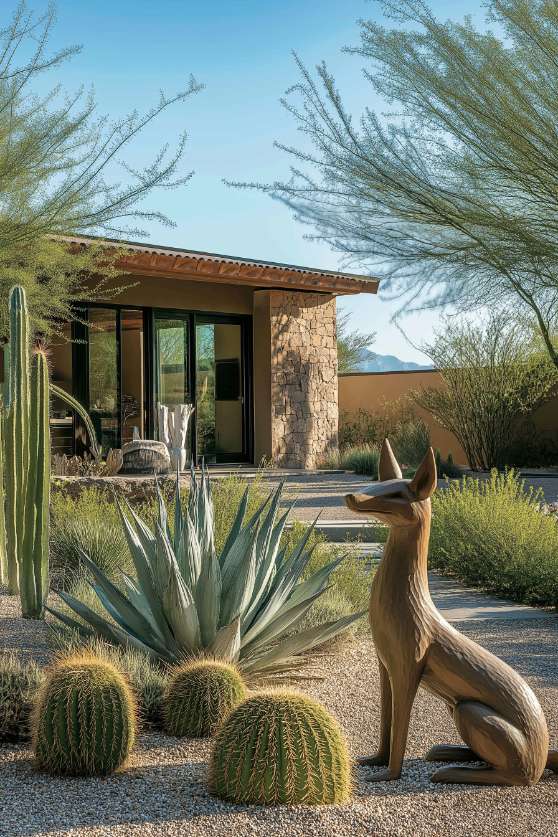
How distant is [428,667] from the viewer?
3.44 m

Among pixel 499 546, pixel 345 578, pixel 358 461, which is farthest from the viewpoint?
pixel 358 461

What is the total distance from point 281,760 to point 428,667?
59 centimetres

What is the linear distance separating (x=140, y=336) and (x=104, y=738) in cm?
1376

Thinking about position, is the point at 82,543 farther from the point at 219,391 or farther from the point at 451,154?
the point at 219,391

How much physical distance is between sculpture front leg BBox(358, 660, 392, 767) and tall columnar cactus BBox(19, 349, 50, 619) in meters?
3.06

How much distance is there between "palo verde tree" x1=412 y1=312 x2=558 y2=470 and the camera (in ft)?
61.1

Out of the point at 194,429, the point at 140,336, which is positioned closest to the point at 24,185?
the point at 140,336

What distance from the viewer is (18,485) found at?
6746 millimetres

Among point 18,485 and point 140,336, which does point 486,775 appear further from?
point 140,336

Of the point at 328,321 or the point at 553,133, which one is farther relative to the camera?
the point at 328,321

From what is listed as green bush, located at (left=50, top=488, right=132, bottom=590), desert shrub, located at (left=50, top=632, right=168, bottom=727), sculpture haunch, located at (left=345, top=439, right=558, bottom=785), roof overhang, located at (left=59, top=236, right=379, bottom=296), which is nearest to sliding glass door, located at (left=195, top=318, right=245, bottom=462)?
roof overhang, located at (left=59, top=236, right=379, bottom=296)

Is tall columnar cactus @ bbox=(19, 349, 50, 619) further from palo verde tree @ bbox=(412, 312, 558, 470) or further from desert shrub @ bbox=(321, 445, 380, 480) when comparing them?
palo verde tree @ bbox=(412, 312, 558, 470)

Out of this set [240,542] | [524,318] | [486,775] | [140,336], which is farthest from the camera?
[524,318]

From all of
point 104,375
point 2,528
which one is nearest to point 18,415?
point 2,528
